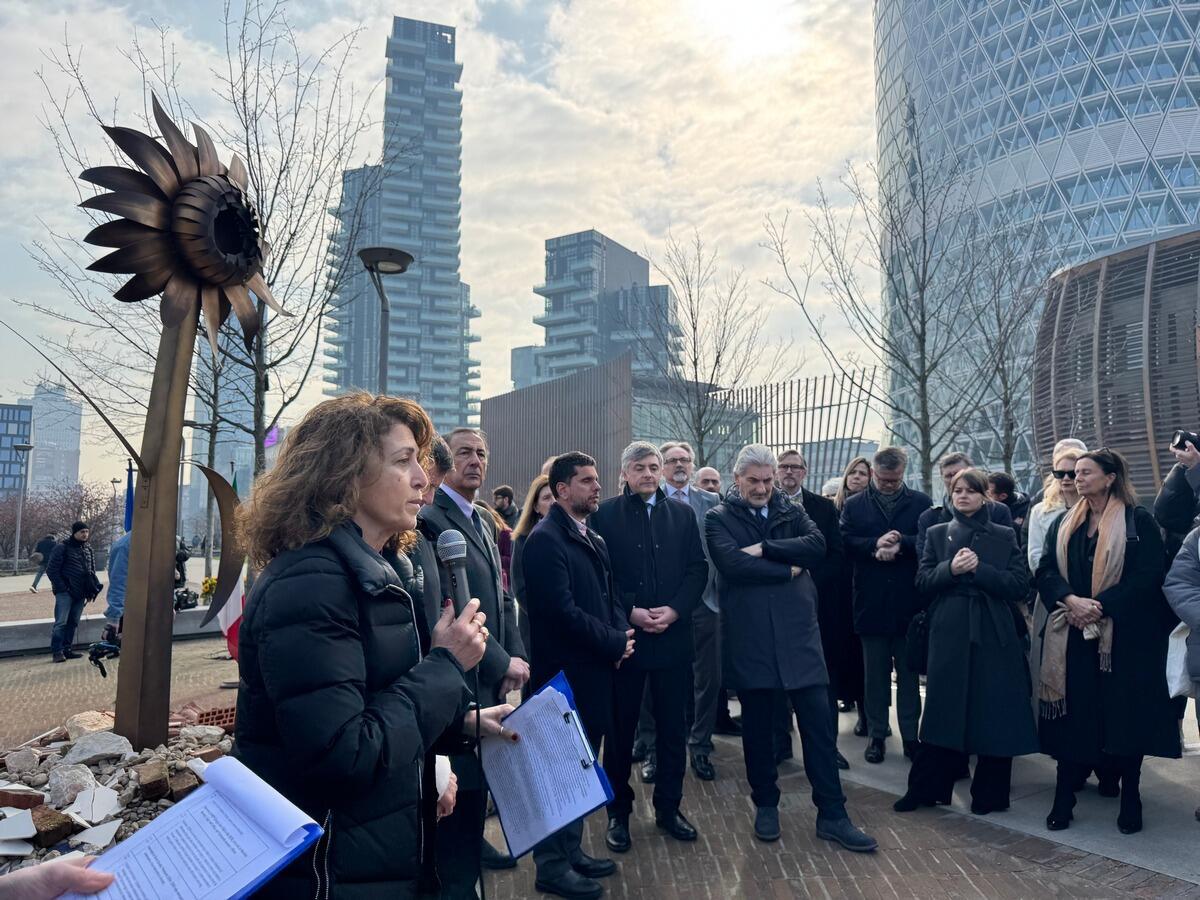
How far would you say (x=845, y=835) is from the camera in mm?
4516

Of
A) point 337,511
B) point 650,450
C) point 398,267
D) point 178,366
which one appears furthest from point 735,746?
point 398,267

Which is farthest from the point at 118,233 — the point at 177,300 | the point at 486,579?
the point at 486,579

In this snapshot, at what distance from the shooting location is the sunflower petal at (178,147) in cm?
469

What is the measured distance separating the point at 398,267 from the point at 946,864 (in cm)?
884

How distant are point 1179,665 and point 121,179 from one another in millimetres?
6508

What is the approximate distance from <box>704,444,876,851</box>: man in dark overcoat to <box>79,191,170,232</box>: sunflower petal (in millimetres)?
3742

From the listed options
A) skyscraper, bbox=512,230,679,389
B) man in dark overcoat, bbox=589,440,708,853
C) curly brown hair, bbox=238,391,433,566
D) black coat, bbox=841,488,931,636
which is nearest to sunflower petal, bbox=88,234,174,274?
man in dark overcoat, bbox=589,440,708,853

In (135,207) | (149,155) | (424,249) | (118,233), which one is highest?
(424,249)

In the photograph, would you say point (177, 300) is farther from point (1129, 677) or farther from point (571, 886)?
point (1129, 677)

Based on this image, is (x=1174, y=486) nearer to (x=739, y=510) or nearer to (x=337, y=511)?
(x=739, y=510)

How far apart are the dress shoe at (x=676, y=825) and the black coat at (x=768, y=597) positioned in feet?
2.66

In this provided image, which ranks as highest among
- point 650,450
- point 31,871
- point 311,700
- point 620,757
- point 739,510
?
point 650,450

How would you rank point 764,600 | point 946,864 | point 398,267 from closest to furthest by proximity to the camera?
point 946,864
point 764,600
point 398,267

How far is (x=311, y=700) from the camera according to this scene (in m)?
1.75
